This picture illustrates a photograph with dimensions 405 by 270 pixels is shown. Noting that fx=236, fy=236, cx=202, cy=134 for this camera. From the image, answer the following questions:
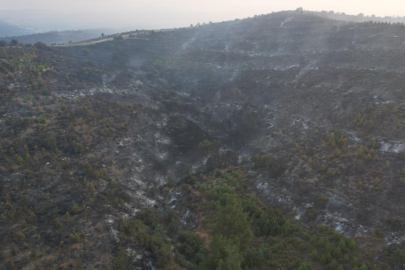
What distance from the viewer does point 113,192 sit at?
25625mm

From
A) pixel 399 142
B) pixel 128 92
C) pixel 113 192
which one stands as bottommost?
pixel 113 192

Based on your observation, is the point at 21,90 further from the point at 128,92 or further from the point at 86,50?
the point at 86,50

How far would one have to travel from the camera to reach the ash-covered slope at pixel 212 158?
18734mm

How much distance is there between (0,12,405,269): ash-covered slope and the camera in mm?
18734

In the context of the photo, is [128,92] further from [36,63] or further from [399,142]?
[399,142]

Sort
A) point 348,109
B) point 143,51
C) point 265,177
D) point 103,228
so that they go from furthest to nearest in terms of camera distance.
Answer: point 143,51 < point 348,109 < point 265,177 < point 103,228

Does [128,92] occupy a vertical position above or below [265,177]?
above

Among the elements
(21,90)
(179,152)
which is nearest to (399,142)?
(179,152)

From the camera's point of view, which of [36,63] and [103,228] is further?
[36,63]

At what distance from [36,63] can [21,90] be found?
13475 mm

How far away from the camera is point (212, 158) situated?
3497cm

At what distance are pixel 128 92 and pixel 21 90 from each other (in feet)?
59.5

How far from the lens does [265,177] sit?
29.0 metres

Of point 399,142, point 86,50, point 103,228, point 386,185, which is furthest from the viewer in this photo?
point 86,50
